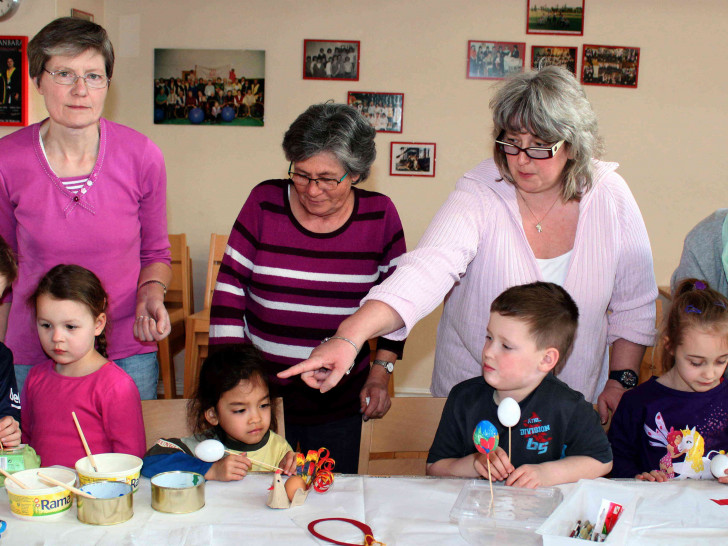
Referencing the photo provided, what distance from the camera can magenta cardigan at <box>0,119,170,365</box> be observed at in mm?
2025

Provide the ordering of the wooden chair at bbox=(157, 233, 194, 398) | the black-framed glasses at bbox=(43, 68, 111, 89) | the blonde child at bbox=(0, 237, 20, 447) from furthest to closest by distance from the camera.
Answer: the wooden chair at bbox=(157, 233, 194, 398)
the black-framed glasses at bbox=(43, 68, 111, 89)
the blonde child at bbox=(0, 237, 20, 447)

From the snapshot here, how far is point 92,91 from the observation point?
Result: 1985 millimetres

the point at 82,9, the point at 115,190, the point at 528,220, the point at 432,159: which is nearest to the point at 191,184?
the point at 82,9

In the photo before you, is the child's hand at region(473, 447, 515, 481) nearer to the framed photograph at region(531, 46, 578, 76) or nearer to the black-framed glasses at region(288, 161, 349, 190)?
the black-framed glasses at region(288, 161, 349, 190)

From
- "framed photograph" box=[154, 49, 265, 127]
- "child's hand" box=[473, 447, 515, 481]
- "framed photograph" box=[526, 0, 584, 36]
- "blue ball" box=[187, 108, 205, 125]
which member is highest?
"framed photograph" box=[526, 0, 584, 36]

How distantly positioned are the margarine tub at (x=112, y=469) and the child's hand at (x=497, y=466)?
73cm

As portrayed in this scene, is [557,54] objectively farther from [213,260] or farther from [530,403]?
[530,403]

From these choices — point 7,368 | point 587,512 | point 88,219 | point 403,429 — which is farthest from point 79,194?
point 587,512

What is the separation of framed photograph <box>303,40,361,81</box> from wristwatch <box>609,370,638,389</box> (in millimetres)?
3173

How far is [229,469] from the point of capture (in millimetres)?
1598

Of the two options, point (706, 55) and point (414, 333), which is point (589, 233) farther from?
point (706, 55)

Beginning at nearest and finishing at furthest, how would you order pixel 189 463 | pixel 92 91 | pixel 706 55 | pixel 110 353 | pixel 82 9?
pixel 189 463 < pixel 92 91 < pixel 110 353 < pixel 82 9 < pixel 706 55

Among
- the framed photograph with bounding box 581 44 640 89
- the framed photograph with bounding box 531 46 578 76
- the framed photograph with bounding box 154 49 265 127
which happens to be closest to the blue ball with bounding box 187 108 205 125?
the framed photograph with bounding box 154 49 265 127

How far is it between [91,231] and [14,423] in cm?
60
